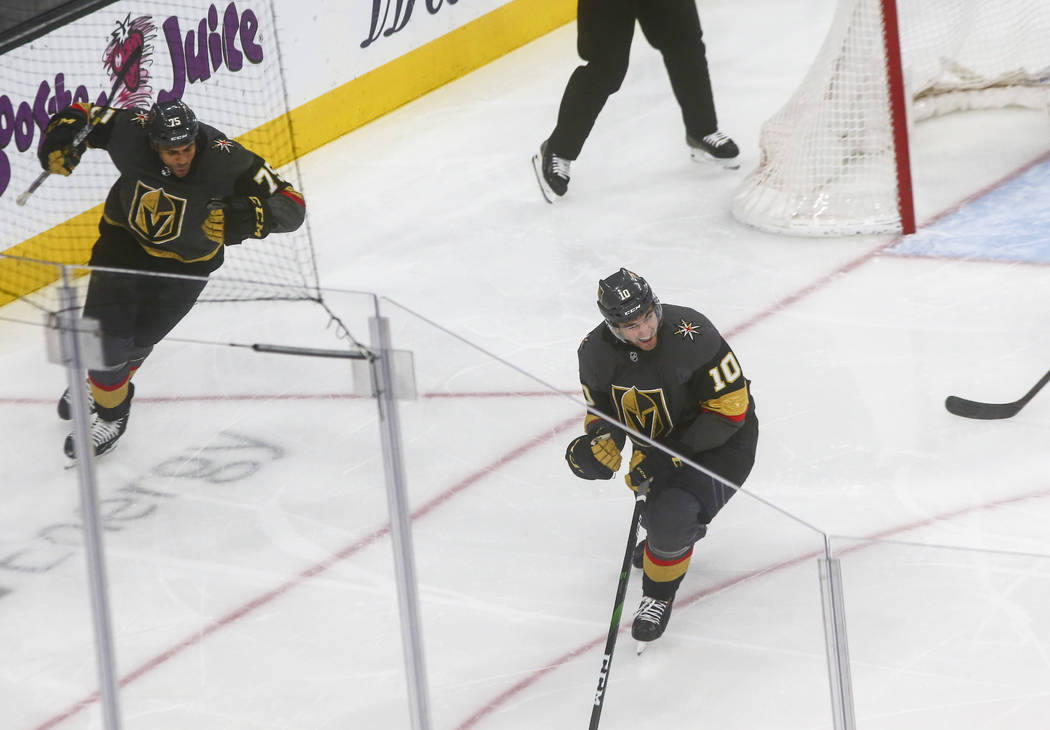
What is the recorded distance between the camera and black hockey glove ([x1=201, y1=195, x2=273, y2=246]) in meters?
3.54

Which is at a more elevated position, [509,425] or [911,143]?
[509,425]

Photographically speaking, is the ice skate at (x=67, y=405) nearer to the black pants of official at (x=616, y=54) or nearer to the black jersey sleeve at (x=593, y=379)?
the black jersey sleeve at (x=593, y=379)

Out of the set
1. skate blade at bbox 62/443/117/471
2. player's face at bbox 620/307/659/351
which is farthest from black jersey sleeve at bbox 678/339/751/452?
skate blade at bbox 62/443/117/471

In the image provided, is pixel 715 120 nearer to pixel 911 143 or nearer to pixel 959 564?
pixel 911 143

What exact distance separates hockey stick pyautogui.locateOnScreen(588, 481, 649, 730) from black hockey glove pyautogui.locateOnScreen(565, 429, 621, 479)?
0.21ft

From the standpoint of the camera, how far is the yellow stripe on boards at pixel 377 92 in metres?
5.01

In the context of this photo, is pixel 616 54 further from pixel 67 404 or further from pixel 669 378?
pixel 67 404

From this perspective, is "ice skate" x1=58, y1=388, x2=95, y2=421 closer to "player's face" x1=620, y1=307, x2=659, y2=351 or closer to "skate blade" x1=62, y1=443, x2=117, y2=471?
"skate blade" x1=62, y1=443, x2=117, y2=471

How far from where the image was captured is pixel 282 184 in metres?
3.68

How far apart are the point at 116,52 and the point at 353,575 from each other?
3.21m

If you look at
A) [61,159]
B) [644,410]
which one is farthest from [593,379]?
[61,159]

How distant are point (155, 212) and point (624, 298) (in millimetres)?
1384

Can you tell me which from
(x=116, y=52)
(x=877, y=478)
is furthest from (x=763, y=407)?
(x=116, y=52)

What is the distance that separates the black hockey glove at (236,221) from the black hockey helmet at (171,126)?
0.18 m
